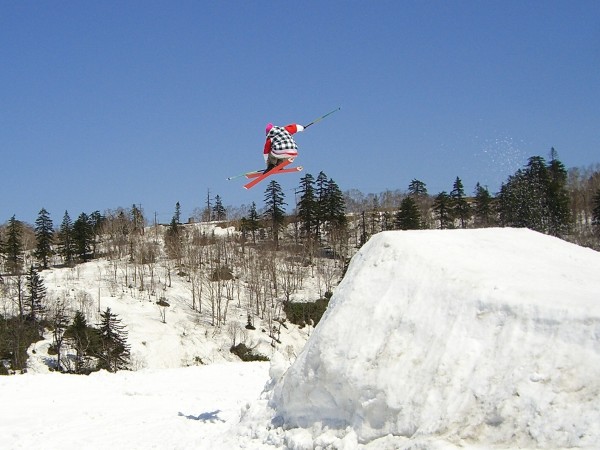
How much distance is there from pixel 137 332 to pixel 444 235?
151 feet

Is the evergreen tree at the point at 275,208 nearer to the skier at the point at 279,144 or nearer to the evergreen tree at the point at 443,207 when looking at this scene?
the evergreen tree at the point at 443,207

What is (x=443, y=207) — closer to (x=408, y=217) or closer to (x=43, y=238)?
(x=408, y=217)

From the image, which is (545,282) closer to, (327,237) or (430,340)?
(430,340)

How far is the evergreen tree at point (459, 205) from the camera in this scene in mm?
83875

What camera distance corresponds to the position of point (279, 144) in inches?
592

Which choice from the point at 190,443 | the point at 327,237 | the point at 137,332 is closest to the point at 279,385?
the point at 190,443

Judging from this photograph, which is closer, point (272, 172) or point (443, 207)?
point (272, 172)

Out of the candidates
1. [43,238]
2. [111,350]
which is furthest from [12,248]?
[111,350]

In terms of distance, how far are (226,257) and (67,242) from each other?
2126cm

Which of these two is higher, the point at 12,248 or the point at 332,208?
the point at 332,208

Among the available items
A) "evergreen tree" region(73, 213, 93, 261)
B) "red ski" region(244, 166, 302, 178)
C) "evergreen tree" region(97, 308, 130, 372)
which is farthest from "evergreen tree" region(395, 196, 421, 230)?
"red ski" region(244, 166, 302, 178)

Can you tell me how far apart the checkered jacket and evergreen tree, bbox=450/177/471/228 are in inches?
2817

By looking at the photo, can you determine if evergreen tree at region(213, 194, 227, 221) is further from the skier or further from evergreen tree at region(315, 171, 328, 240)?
the skier

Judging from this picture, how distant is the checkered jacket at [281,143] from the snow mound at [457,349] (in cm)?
475
